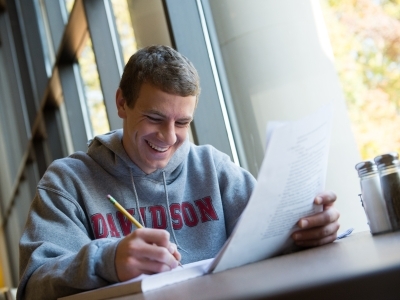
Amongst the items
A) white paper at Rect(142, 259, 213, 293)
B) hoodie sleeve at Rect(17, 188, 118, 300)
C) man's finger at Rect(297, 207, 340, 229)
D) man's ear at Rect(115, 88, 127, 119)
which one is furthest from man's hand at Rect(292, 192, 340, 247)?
man's ear at Rect(115, 88, 127, 119)

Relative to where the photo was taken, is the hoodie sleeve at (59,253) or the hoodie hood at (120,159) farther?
the hoodie hood at (120,159)

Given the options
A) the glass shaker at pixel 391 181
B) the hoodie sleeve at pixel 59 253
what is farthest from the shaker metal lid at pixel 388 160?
the hoodie sleeve at pixel 59 253

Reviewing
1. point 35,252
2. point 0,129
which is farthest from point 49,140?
point 35,252

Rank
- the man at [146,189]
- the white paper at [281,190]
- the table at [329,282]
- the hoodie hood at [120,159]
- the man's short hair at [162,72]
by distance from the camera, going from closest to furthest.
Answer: the table at [329,282]
the white paper at [281,190]
the man at [146,189]
the man's short hair at [162,72]
the hoodie hood at [120,159]

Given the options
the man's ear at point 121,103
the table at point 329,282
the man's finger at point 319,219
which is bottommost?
the table at point 329,282

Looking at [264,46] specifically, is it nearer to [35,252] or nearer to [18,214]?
[35,252]

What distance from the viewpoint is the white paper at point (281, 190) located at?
0.97m

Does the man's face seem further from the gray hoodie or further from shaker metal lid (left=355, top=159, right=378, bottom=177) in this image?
shaker metal lid (left=355, top=159, right=378, bottom=177)

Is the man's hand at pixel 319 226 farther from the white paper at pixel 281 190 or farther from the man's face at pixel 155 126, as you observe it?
the man's face at pixel 155 126

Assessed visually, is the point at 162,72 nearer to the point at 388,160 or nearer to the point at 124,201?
the point at 124,201

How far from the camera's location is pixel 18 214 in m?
9.63

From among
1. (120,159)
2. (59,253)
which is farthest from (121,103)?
(59,253)

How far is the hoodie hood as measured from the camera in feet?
5.46

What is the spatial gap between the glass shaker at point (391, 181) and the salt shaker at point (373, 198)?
0.04 ft
